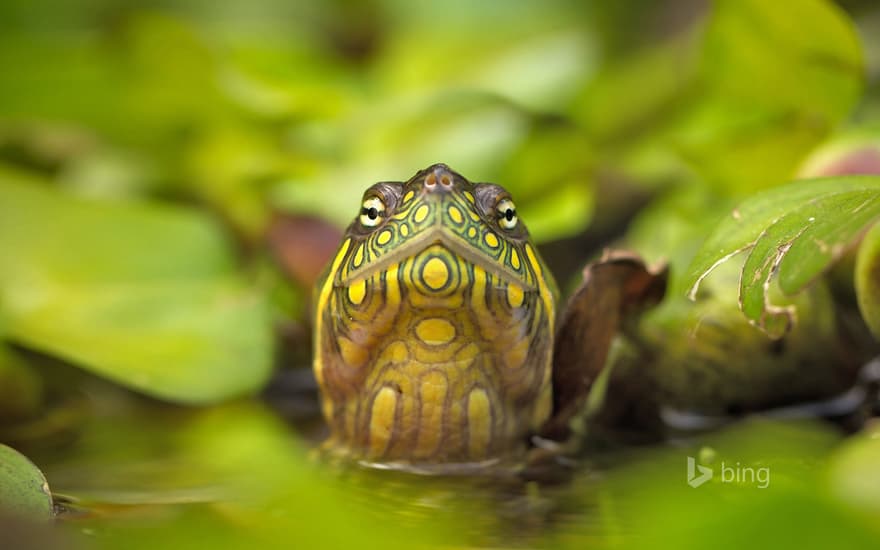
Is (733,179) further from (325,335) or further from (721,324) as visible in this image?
(325,335)

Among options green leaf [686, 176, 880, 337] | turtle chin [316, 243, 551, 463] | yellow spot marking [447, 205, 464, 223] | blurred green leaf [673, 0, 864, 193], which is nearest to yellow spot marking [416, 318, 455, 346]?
turtle chin [316, 243, 551, 463]

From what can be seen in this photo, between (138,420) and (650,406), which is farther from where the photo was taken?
(138,420)

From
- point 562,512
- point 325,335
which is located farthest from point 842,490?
point 325,335

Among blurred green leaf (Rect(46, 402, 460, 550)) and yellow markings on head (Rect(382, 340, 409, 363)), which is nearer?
blurred green leaf (Rect(46, 402, 460, 550))

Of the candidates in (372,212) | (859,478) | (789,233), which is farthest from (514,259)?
(859,478)

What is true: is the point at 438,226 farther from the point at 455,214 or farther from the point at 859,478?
the point at 859,478

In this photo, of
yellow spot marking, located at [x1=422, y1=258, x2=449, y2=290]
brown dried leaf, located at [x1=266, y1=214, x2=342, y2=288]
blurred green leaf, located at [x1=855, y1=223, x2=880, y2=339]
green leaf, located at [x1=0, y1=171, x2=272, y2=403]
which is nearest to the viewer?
yellow spot marking, located at [x1=422, y1=258, x2=449, y2=290]

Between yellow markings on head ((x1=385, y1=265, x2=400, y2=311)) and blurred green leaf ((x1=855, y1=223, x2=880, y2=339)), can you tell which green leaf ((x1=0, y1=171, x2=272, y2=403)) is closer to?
yellow markings on head ((x1=385, y1=265, x2=400, y2=311))
